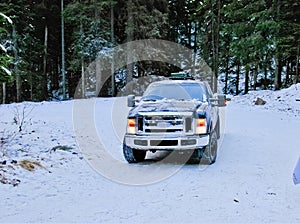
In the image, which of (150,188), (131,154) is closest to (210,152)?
(131,154)

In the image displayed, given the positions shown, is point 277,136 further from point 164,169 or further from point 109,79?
point 109,79

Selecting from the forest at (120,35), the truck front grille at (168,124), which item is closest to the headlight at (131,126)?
the truck front grille at (168,124)

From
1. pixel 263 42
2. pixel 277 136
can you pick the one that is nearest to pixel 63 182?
pixel 277 136

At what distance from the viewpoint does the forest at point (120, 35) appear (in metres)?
22.6

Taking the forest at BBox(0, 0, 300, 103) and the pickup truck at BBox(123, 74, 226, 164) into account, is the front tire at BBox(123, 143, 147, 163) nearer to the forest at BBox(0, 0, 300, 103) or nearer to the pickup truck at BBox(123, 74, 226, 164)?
the pickup truck at BBox(123, 74, 226, 164)

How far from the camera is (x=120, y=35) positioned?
97.7 ft

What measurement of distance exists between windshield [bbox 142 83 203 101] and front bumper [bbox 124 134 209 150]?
148 centimetres

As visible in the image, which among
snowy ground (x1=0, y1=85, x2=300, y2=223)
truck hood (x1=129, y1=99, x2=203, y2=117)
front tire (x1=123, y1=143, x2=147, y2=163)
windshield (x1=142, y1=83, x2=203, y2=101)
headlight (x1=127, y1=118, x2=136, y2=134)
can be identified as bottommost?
snowy ground (x1=0, y1=85, x2=300, y2=223)

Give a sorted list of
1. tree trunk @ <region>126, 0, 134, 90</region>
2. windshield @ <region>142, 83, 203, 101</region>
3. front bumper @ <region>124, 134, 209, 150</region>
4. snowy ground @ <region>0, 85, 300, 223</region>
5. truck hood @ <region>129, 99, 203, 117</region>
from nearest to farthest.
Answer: snowy ground @ <region>0, 85, 300, 223</region>
front bumper @ <region>124, 134, 209, 150</region>
truck hood @ <region>129, 99, 203, 117</region>
windshield @ <region>142, 83, 203, 101</region>
tree trunk @ <region>126, 0, 134, 90</region>

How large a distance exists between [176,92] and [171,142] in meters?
1.94

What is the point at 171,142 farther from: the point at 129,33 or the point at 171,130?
the point at 129,33

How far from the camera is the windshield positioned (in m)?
7.74

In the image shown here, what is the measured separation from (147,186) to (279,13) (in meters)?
20.5

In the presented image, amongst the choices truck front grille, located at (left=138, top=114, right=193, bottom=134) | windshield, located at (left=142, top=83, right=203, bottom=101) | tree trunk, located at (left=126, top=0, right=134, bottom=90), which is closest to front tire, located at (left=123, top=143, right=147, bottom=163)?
truck front grille, located at (left=138, top=114, right=193, bottom=134)
